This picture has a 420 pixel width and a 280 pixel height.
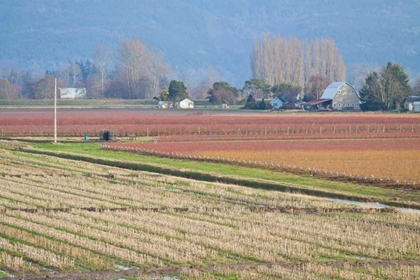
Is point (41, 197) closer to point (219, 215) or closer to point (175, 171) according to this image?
point (219, 215)

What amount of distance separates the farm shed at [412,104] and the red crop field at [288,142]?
87.3 feet

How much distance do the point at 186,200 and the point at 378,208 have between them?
5.67m

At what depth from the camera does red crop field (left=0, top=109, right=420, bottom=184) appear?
3845cm

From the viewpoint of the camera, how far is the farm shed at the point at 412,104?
334ft

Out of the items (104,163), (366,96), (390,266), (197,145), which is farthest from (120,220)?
(366,96)

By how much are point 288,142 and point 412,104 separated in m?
51.5

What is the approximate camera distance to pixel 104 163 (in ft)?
137

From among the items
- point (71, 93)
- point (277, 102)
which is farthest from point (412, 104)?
point (71, 93)

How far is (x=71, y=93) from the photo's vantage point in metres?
163

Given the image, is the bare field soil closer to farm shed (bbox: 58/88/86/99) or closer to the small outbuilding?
the small outbuilding

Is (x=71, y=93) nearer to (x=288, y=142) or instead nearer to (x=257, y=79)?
(x=257, y=79)

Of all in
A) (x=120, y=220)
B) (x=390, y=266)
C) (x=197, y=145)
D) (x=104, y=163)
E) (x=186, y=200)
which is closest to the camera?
(x=390, y=266)

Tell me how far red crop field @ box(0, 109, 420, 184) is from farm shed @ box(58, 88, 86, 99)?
8234 centimetres

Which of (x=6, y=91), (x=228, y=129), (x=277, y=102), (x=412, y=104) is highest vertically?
(x=6, y=91)
